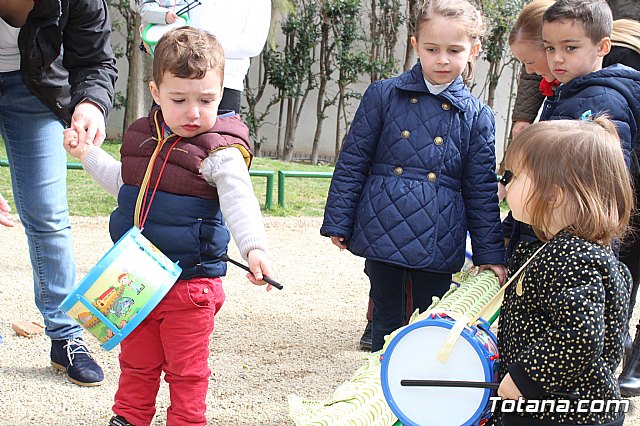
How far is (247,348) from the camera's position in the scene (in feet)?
13.3

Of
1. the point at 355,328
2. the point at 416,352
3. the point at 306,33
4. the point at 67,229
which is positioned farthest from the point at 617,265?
the point at 306,33

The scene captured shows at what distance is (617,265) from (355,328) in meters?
2.64

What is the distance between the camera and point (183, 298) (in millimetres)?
2730

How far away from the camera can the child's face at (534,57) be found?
323cm

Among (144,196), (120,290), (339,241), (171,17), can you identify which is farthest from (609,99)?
(171,17)

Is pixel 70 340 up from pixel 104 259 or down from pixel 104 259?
down

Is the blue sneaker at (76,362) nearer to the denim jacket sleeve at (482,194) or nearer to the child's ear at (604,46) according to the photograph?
the denim jacket sleeve at (482,194)

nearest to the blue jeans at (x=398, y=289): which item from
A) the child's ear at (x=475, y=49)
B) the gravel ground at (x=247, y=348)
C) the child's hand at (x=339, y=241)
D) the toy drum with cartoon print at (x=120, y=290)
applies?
the child's hand at (x=339, y=241)

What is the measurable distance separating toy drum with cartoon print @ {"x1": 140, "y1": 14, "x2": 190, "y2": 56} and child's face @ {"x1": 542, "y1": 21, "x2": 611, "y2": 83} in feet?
5.92

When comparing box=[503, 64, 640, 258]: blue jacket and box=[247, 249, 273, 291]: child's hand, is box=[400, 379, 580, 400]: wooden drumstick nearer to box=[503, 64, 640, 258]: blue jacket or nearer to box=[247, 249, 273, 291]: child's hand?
box=[247, 249, 273, 291]: child's hand

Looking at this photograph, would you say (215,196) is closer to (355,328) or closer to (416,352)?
(416,352)

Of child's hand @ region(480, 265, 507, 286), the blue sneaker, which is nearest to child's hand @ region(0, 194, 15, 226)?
the blue sneaker

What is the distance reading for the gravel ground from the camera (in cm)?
320

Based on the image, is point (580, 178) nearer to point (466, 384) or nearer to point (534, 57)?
point (466, 384)
